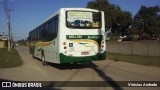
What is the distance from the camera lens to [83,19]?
1507 cm

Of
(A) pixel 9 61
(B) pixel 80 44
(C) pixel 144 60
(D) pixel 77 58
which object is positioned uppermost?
(B) pixel 80 44

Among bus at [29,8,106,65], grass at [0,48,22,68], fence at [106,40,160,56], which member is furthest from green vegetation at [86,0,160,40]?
bus at [29,8,106,65]

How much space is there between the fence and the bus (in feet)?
42.2

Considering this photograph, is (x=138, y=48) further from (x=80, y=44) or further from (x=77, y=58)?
(x=77, y=58)

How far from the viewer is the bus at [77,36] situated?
1459cm

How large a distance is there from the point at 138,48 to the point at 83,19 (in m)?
17.0

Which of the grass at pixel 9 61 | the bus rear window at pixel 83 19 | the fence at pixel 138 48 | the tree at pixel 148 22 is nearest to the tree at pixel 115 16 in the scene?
the tree at pixel 148 22

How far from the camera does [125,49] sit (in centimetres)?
3484

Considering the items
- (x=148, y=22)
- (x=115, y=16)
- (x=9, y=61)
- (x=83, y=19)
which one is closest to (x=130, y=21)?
(x=115, y=16)

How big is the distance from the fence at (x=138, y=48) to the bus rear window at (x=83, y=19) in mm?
12958

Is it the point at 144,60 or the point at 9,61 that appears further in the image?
the point at 9,61

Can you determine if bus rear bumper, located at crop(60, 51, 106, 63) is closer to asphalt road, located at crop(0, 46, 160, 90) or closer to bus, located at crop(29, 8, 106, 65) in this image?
bus, located at crop(29, 8, 106, 65)

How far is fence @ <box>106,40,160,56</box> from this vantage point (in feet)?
89.5

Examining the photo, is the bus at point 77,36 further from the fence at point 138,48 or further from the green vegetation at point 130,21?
the green vegetation at point 130,21
